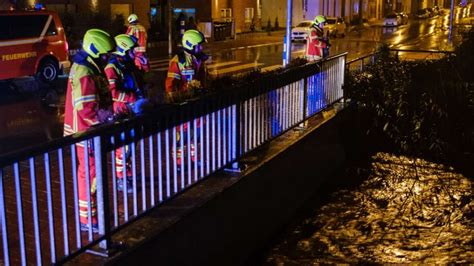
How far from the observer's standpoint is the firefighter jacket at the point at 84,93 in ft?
16.8

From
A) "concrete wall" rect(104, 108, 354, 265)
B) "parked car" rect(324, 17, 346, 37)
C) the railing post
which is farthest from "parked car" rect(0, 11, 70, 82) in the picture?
"parked car" rect(324, 17, 346, 37)

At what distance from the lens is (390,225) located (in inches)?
288

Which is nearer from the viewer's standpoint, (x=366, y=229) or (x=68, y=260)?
(x=68, y=260)

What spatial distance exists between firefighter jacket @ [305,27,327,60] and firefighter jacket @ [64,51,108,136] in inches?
332

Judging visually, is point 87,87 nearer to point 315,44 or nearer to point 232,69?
point 315,44

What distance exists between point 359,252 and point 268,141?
173 centimetres

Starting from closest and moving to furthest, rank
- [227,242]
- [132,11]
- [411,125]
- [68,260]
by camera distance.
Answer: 1. [68,260]
2. [227,242]
3. [411,125]
4. [132,11]

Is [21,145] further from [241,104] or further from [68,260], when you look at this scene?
[68,260]

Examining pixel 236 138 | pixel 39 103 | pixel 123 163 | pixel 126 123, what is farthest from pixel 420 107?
pixel 39 103

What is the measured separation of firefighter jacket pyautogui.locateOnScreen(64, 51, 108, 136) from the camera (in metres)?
5.13

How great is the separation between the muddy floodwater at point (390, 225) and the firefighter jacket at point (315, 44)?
4.32 m

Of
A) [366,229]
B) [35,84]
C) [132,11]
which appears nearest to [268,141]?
[366,229]

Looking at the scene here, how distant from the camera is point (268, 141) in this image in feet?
24.0

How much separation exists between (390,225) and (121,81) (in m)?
3.66
